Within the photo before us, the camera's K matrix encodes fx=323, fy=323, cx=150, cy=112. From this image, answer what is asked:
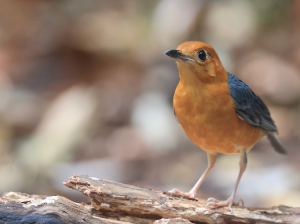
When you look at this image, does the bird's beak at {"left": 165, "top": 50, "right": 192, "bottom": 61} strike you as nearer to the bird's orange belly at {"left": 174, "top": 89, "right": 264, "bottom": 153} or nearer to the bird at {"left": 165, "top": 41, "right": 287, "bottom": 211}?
the bird at {"left": 165, "top": 41, "right": 287, "bottom": 211}

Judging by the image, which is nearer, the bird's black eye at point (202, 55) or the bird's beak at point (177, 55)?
the bird's beak at point (177, 55)

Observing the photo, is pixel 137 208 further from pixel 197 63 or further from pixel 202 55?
pixel 202 55

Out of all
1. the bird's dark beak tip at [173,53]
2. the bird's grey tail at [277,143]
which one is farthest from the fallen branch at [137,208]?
the bird's grey tail at [277,143]

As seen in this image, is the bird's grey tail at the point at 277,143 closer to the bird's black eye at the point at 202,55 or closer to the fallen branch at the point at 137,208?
the fallen branch at the point at 137,208

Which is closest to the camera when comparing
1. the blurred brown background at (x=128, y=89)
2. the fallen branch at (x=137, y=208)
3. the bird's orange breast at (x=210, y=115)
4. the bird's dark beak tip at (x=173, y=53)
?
the fallen branch at (x=137, y=208)

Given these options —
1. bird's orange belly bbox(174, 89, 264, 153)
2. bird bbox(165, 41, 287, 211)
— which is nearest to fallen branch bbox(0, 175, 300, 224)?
bird bbox(165, 41, 287, 211)

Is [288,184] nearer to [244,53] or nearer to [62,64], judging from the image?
[244,53]

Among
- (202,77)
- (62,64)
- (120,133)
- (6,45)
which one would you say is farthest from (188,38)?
(6,45)

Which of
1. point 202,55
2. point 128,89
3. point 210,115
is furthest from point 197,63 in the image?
point 128,89
